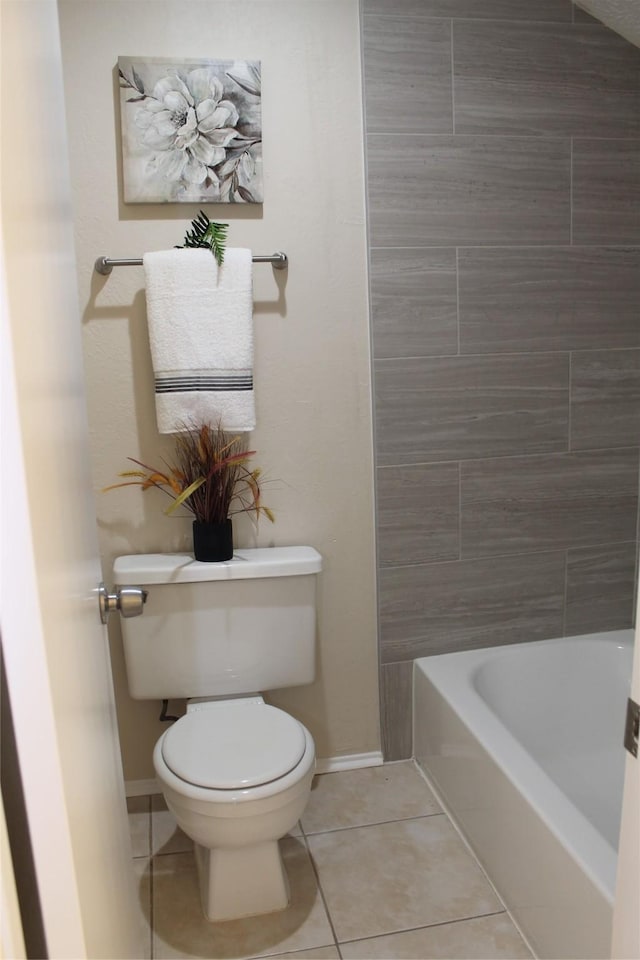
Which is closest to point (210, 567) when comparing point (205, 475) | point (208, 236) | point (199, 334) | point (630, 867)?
point (205, 475)

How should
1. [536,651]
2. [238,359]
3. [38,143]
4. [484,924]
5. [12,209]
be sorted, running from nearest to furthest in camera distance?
[12,209] < [38,143] < [484,924] < [238,359] < [536,651]

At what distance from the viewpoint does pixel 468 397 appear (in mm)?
2361

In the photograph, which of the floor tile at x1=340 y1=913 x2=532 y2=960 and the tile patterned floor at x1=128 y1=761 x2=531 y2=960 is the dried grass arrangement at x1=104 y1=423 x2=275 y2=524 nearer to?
the tile patterned floor at x1=128 y1=761 x2=531 y2=960

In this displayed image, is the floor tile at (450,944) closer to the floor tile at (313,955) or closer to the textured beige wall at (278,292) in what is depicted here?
the floor tile at (313,955)

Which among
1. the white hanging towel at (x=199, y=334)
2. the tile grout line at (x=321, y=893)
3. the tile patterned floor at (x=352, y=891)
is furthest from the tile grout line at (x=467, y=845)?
the white hanging towel at (x=199, y=334)

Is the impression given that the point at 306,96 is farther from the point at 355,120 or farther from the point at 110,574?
the point at 110,574

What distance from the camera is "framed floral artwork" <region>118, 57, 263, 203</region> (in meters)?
2.05

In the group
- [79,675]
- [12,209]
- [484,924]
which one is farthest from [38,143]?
[484,924]

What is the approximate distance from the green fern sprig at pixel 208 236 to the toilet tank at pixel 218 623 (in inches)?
32.0

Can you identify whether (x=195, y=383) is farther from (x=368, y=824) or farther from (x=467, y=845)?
(x=467, y=845)

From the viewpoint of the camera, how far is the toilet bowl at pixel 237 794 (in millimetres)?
1738

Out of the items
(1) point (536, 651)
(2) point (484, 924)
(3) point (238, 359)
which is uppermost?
(3) point (238, 359)

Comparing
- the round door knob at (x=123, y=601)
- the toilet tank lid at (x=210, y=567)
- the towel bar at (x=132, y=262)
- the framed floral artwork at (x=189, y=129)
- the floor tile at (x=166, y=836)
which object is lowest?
the floor tile at (x=166, y=836)

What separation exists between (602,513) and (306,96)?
1.52 m
